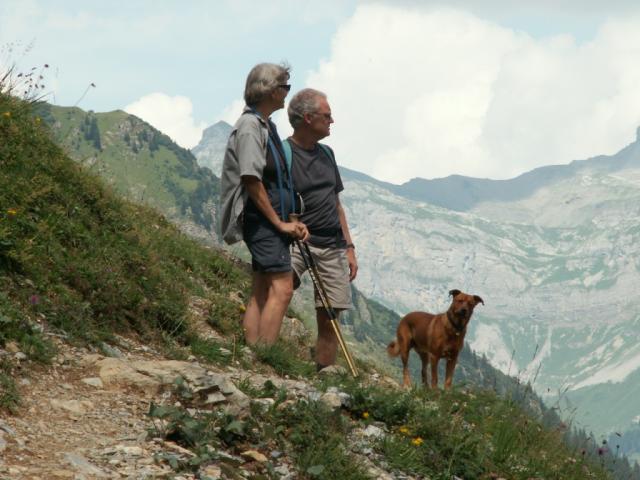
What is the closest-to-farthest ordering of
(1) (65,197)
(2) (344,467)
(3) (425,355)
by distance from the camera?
(2) (344,467)
(1) (65,197)
(3) (425,355)

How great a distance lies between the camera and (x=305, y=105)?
8305mm

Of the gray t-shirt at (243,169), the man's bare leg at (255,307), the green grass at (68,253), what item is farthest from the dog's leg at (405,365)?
the gray t-shirt at (243,169)

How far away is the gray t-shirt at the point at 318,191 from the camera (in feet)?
27.6

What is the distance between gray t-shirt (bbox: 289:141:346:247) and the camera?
27.6 ft

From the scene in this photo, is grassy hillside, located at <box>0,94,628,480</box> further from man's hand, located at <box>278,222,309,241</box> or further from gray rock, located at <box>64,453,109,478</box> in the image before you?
man's hand, located at <box>278,222,309,241</box>

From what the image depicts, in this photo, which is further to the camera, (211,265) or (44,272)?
(211,265)

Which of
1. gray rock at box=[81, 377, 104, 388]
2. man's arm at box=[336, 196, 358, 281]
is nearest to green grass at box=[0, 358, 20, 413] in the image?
gray rock at box=[81, 377, 104, 388]

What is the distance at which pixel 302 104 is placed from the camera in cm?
834

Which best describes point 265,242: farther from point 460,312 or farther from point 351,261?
point 460,312

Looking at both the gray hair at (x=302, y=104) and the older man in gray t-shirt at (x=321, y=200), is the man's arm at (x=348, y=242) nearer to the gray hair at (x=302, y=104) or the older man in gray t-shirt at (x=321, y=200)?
the older man in gray t-shirt at (x=321, y=200)

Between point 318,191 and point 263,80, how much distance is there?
1.22m

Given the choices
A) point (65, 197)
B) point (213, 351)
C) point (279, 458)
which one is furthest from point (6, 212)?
point (279, 458)

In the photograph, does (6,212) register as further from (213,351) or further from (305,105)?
(305,105)

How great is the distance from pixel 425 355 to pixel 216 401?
840cm
